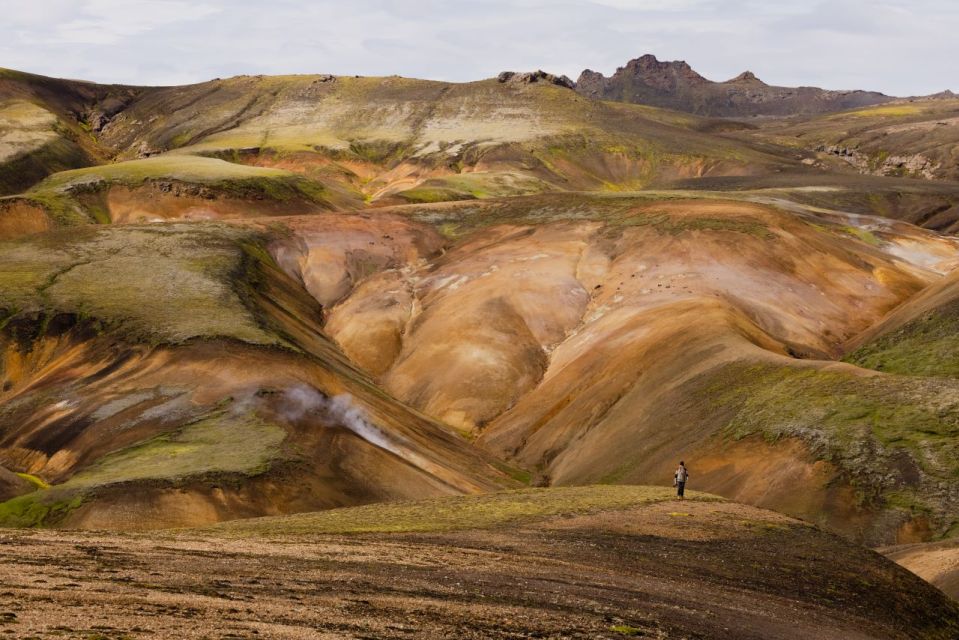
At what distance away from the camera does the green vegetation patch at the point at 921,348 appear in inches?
2918

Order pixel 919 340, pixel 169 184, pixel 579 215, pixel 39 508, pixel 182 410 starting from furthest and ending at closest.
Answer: pixel 169 184 < pixel 579 215 < pixel 919 340 < pixel 182 410 < pixel 39 508

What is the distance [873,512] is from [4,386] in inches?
2001

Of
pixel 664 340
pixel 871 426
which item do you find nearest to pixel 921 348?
pixel 664 340

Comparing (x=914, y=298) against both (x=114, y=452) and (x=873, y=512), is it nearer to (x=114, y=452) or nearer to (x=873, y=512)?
(x=873, y=512)

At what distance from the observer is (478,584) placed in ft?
83.6

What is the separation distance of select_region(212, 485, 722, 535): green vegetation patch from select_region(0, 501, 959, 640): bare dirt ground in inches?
38.0

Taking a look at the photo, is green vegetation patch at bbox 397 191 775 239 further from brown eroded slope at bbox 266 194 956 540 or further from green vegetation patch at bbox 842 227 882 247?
green vegetation patch at bbox 842 227 882 247

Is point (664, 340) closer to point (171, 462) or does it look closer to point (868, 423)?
point (868, 423)

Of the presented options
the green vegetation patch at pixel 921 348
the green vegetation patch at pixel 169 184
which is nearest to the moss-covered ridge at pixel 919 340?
the green vegetation patch at pixel 921 348

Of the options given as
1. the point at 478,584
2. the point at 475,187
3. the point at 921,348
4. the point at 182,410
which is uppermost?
the point at 475,187

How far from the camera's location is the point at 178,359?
66.9 m

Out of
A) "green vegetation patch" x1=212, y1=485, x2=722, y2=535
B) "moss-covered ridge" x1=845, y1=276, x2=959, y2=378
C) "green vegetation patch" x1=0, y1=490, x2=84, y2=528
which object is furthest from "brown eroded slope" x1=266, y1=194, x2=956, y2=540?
"green vegetation patch" x1=0, y1=490, x2=84, y2=528

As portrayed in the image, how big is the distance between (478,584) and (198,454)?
32882 mm

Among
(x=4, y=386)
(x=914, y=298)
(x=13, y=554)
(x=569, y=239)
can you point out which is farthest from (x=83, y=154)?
(x=13, y=554)
